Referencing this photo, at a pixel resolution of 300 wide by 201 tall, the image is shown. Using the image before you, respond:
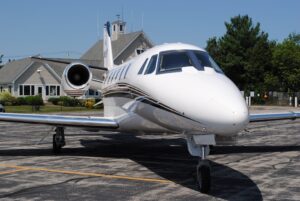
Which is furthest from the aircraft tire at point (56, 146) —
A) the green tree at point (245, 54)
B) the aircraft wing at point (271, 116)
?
the green tree at point (245, 54)

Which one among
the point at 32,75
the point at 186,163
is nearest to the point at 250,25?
the point at 32,75

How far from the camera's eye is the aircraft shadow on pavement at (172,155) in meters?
8.36

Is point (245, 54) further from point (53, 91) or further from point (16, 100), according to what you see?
point (16, 100)

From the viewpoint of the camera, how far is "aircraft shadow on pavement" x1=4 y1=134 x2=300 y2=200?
8359 mm

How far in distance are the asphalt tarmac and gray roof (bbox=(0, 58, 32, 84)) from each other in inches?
1735

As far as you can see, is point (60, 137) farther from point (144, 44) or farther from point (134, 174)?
point (144, 44)

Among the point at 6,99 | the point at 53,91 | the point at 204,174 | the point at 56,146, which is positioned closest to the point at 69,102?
the point at 53,91

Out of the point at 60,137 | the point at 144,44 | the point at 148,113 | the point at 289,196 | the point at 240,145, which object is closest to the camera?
the point at 289,196

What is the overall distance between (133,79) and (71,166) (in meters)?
2.51

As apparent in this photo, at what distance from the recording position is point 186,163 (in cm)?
1129

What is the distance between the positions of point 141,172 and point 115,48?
176 feet

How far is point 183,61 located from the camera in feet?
29.3

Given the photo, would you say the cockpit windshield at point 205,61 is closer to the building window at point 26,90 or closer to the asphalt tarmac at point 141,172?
the asphalt tarmac at point 141,172

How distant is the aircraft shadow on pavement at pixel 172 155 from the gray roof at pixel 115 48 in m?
43.3
